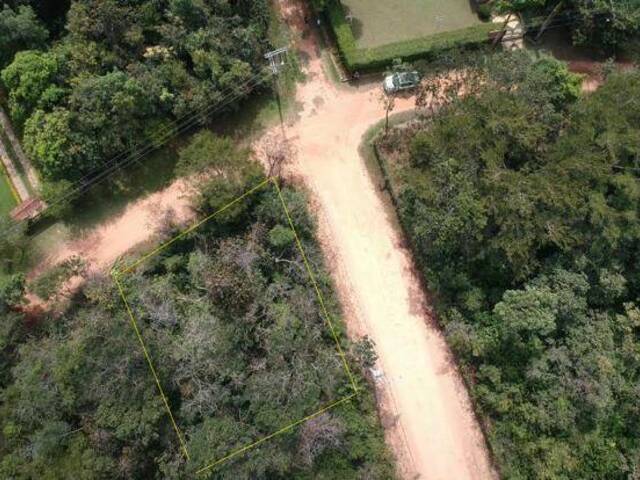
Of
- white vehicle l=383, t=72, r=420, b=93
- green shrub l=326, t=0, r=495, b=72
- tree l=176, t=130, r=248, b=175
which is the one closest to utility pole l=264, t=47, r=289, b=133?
green shrub l=326, t=0, r=495, b=72

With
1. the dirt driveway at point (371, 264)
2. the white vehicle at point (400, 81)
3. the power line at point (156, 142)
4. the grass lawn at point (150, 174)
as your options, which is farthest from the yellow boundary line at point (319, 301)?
the white vehicle at point (400, 81)

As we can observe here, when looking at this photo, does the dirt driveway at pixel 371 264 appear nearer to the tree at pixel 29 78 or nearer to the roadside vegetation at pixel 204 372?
the roadside vegetation at pixel 204 372

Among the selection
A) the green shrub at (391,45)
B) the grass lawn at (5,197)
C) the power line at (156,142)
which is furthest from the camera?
the green shrub at (391,45)

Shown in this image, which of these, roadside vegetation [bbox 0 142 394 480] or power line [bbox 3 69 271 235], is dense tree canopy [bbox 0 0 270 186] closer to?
power line [bbox 3 69 271 235]

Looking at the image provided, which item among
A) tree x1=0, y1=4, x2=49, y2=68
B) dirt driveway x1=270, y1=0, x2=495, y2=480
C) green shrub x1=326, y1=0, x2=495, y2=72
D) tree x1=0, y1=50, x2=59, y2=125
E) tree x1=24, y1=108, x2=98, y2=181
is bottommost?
dirt driveway x1=270, y1=0, x2=495, y2=480

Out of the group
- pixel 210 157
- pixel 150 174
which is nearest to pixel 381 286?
pixel 210 157

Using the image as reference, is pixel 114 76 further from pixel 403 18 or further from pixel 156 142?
pixel 403 18
